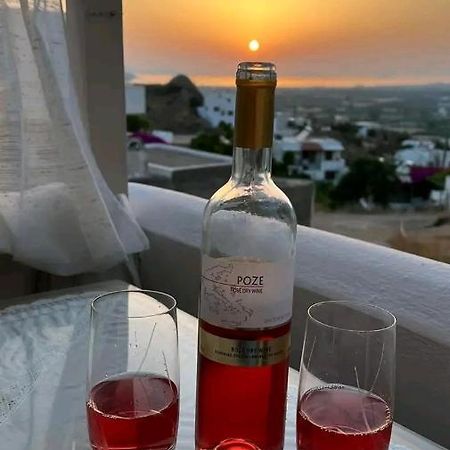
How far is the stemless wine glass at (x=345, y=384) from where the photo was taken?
1.67 feet

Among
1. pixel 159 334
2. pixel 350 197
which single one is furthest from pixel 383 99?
pixel 159 334

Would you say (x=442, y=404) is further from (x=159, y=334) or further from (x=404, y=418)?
(x=159, y=334)

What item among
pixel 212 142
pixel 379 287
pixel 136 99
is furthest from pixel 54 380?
pixel 212 142

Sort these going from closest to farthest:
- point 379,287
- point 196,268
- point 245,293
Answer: point 245,293, point 379,287, point 196,268

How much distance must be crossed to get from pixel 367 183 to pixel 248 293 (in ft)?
4.46

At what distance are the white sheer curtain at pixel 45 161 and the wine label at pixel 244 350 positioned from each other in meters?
0.79

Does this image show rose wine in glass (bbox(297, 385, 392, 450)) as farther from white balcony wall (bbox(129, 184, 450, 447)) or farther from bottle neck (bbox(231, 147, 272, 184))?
white balcony wall (bbox(129, 184, 450, 447))

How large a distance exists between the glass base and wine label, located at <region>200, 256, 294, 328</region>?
0.10 m

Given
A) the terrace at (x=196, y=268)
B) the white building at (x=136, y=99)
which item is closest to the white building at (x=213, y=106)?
the white building at (x=136, y=99)

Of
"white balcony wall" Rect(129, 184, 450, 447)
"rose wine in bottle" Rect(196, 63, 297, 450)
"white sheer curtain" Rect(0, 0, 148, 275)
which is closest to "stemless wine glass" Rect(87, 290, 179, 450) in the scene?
"rose wine in bottle" Rect(196, 63, 297, 450)

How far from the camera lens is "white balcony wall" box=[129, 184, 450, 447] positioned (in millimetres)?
928

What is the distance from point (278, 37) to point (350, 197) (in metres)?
0.48

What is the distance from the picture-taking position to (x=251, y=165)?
525mm

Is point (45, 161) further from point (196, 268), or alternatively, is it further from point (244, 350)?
point (244, 350)
